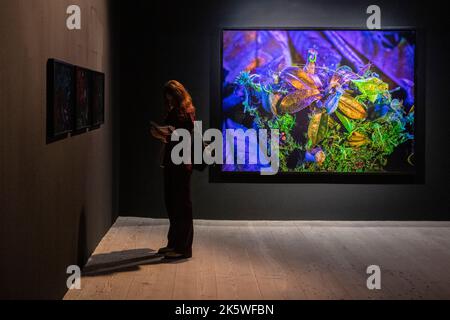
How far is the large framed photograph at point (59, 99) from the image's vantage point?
15.6 ft

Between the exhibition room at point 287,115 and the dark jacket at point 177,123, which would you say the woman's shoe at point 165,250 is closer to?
the dark jacket at point 177,123

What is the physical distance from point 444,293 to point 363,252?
5.29 feet

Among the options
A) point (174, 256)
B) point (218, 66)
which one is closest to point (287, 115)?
point (218, 66)

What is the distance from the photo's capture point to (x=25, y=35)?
4.12m

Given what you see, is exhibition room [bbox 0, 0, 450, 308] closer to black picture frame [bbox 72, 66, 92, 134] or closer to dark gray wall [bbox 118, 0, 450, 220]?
dark gray wall [bbox 118, 0, 450, 220]

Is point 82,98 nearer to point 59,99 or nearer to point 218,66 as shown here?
point 59,99

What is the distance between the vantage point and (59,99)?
16.5ft

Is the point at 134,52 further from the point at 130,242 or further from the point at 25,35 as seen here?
the point at 25,35

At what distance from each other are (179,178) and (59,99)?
76.8 inches

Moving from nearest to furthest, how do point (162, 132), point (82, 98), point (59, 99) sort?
1. point (59, 99)
2. point (82, 98)
3. point (162, 132)

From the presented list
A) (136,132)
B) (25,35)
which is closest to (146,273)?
(25,35)

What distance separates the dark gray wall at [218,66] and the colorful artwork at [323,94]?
0.72 ft

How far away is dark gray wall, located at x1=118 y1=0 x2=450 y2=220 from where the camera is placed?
9.04 m

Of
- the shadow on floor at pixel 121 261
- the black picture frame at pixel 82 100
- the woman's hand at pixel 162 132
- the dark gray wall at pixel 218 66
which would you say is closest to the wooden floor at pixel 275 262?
the shadow on floor at pixel 121 261
